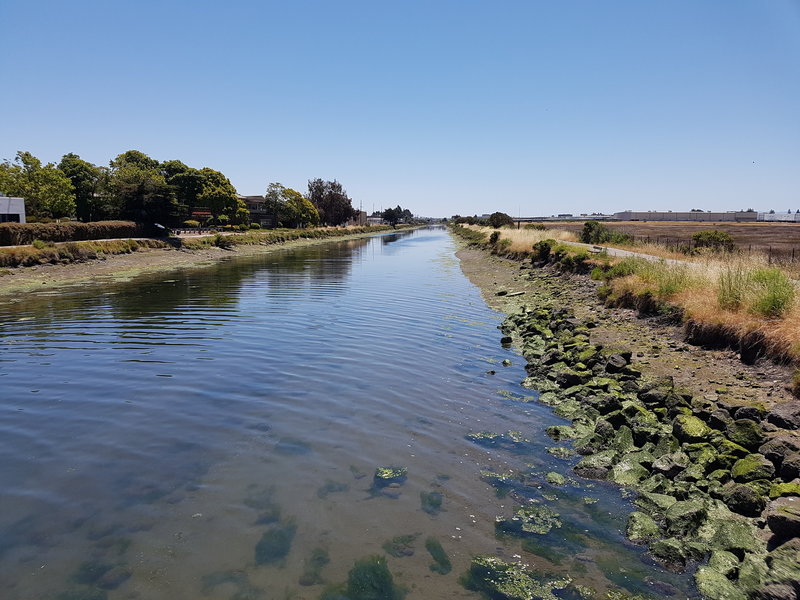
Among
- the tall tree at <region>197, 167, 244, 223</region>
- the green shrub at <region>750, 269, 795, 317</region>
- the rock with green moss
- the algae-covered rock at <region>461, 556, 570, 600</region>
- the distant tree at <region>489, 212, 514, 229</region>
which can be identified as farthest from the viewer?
the distant tree at <region>489, 212, 514, 229</region>

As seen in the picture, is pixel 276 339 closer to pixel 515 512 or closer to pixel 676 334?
pixel 515 512

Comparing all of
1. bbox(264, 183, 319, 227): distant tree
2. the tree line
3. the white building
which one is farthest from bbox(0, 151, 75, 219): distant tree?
bbox(264, 183, 319, 227): distant tree

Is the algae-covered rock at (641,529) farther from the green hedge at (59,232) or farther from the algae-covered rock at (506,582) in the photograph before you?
the green hedge at (59,232)

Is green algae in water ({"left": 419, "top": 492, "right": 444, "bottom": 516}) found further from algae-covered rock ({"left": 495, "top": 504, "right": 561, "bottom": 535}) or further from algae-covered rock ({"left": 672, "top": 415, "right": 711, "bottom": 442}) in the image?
algae-covered rock ({"left": 672, "top": 415, "right": 711, "bottom": 442})

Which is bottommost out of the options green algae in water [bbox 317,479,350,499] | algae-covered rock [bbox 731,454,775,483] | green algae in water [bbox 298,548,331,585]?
green algae in water [bbox 298,548,331,585]

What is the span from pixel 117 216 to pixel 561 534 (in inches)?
2807

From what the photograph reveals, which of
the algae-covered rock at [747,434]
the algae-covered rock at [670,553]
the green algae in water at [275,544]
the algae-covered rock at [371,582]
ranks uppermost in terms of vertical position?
the algae-covered rock at [747,434]

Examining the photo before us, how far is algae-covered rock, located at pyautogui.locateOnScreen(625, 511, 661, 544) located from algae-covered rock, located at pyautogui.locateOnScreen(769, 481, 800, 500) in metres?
1.68

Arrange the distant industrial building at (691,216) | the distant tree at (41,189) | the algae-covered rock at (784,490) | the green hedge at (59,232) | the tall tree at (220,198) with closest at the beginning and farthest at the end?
the algae-covered rock at (784,490) → the green hedge at (59,232) → the distant tree at (41,189) → the tall tree at (220,198) → the distant industrial building at (691,216)

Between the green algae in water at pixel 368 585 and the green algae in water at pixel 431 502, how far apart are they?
4.27 ft

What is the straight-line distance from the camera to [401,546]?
20.4 feet

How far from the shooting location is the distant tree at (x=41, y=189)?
5888cm

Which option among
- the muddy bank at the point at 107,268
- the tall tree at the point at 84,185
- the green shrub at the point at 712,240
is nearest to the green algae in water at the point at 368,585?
the muddy bank at the point at 107,268

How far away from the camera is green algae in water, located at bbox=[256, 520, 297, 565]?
592 centimetres
